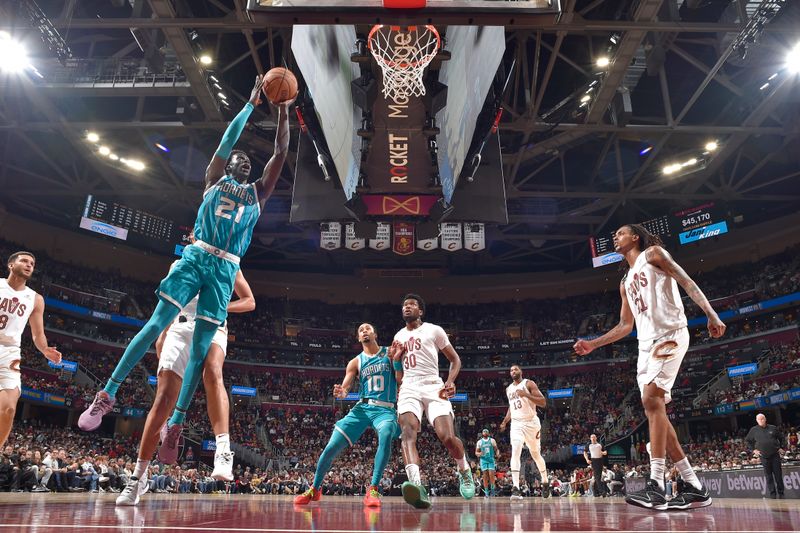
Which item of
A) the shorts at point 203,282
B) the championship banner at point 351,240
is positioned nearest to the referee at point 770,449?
the shorts at point 203,282

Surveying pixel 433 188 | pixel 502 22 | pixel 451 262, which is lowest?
pixel 502 22

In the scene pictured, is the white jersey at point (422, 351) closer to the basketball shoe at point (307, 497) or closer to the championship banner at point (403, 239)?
the basketball shoe at point (307, 497)

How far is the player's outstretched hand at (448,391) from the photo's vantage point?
239 inches

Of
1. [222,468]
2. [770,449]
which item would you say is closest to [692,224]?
[770,449]

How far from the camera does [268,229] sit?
1164 inches

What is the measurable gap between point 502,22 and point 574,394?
3119 cm

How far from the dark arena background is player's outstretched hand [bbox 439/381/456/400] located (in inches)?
52.2

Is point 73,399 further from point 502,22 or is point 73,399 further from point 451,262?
point 502,22

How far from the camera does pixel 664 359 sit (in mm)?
4902

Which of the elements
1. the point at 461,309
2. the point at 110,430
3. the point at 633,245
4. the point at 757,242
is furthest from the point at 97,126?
the point at 757,242

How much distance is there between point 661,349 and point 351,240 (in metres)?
14.8

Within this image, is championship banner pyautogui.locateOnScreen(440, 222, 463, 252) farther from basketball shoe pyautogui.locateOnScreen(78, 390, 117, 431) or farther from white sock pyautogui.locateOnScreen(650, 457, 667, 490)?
basketball shoe pyautogui.locateOnScreen(78, 390, 117, 431)

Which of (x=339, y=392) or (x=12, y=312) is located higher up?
(x=12, y=312)

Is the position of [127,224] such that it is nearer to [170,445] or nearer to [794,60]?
[170,445]
